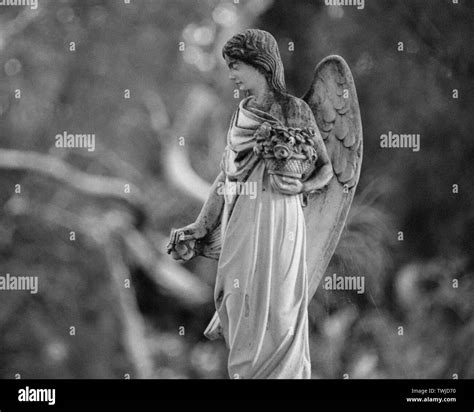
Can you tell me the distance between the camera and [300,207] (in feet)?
24.8

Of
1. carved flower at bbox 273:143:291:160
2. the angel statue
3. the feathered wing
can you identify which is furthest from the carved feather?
carved flower at bbox 273:143:291:160

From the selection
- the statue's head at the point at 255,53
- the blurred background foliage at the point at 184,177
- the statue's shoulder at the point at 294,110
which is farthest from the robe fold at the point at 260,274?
the blurred background foliage at the point at 184,177

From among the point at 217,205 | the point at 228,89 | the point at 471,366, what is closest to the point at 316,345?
the point at 471,366

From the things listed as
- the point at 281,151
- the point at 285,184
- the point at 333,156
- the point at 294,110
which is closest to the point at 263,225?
the point at 285,184

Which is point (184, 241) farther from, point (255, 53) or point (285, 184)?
point (255, 53)

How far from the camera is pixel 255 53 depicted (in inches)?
297

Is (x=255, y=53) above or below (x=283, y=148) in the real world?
above

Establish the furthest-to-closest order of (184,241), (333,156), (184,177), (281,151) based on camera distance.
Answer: (184,177) → (333,156) → (184,241) → (281,151)

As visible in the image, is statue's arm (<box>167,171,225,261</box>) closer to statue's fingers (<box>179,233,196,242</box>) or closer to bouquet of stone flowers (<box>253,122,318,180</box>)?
statue's fingers (<box>179,233,196,242</box>)

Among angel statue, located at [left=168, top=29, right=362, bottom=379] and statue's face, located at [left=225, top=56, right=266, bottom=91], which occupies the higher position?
statue's face, located at [left=225, top=56, right=266, bottom=91]

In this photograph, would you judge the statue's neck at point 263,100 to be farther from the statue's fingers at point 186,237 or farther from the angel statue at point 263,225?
the statue's fingers at point 186,237

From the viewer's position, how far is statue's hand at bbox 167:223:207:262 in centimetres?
764

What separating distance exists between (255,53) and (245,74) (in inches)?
5.0
